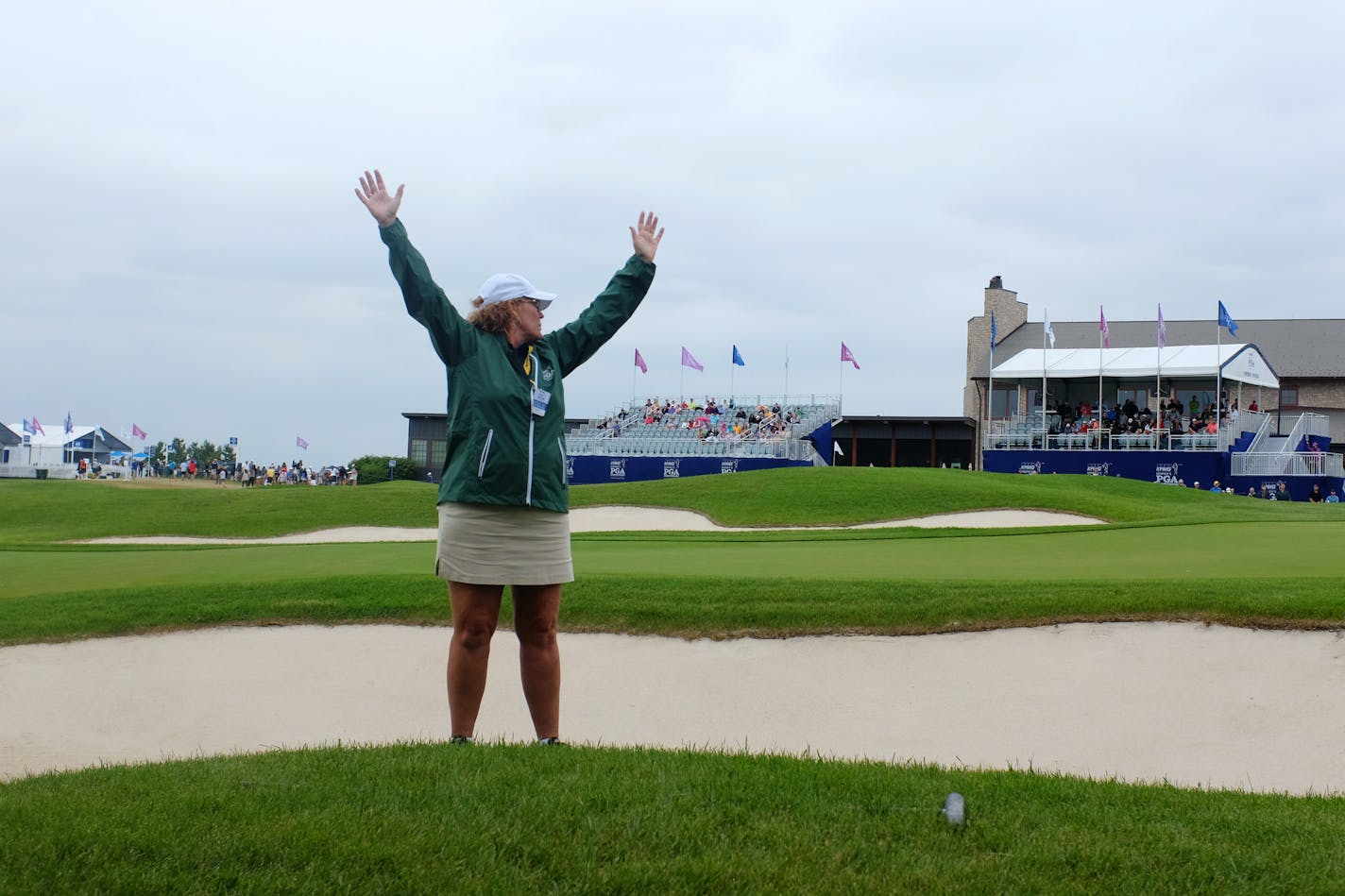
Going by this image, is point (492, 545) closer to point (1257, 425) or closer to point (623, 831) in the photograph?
point (623, 831)

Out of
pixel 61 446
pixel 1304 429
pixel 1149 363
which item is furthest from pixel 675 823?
A: pixel 61 446

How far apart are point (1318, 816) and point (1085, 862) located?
150 cm

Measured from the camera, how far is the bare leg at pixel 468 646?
5.88m

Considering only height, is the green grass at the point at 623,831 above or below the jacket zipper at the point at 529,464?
below

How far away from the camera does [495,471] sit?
223 inches

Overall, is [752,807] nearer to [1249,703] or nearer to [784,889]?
[784,889]

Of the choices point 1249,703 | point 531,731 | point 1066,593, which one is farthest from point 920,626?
point 531,731

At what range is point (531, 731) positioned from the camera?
342 inches

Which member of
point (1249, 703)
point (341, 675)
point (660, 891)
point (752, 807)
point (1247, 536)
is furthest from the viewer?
point (1247, 536)

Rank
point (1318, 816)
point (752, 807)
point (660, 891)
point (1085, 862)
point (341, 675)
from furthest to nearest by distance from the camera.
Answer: point (341, 675) → point (1318, 816) → point (752, 807) → point (1085, 862) → point (660, 891)

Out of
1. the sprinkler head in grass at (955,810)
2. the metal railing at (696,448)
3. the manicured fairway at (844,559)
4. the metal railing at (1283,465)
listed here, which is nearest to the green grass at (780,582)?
the manicured fairway at (844,559)

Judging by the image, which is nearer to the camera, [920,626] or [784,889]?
[784,889]

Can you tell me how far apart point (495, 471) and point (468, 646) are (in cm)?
91

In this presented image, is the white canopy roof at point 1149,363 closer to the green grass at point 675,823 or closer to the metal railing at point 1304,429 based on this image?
the metal railing at point 1304,429
